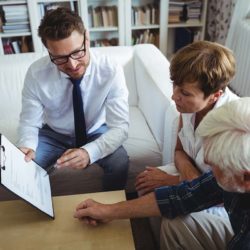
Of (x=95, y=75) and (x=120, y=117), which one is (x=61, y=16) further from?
(x=120, y=117)

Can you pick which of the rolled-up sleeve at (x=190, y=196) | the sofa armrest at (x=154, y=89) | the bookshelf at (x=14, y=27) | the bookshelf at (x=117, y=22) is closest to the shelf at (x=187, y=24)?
the bookshelf at (x=117, y=22)

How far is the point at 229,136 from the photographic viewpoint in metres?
0.70

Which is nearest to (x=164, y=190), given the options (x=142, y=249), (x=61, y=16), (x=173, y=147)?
(x=173, y=147)

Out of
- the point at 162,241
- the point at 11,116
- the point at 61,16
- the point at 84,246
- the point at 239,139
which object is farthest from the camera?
the point at 11,116

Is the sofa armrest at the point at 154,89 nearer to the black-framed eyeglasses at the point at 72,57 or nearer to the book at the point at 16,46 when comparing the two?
the black-framed eyeglasses at the point at 72,57

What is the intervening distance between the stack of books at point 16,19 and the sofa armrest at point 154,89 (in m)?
1.33

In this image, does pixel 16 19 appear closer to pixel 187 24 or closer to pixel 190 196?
pixel 187 24

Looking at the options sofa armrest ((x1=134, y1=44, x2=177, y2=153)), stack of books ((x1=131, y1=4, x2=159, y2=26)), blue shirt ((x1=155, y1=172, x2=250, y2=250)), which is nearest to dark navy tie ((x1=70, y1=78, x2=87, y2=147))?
sofa armrest ((x1=134, y1=44, x2=177, y2=153))

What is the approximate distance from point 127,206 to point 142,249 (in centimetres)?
63

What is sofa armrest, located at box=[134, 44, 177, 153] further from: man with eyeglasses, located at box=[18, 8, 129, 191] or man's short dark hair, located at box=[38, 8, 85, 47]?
man's short dark hair, located at box=[38, 8, 85, 47]

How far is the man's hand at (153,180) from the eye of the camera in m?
1.30

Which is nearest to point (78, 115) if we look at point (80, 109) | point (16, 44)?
point (80, 109)

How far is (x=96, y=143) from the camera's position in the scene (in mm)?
1446

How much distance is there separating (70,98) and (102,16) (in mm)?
1765
